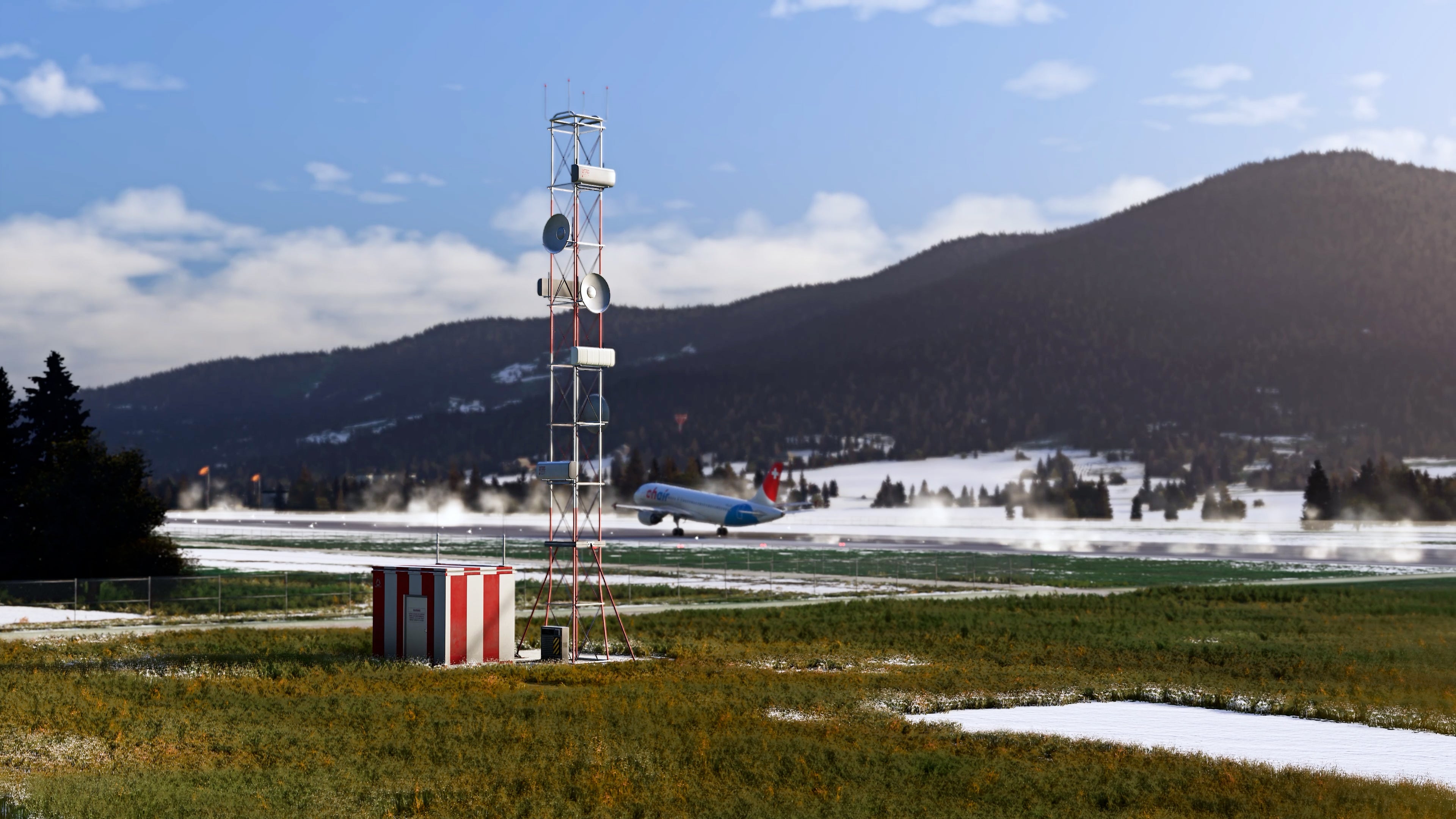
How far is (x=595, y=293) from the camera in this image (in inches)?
1677

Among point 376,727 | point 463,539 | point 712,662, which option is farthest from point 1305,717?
point 463,539

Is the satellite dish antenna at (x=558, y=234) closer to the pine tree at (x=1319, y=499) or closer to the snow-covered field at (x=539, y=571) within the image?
the snow-covered field at (x=539, y=571)

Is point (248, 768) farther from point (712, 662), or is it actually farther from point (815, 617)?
point (815, 617)

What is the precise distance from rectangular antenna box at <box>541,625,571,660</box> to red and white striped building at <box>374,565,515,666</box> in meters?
0.96

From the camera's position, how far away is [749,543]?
12431 centimetres

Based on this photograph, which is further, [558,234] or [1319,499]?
[1319,499]

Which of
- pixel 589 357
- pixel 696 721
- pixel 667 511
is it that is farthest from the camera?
pixel 667 511

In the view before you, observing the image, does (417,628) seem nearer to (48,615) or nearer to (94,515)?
(48,615)

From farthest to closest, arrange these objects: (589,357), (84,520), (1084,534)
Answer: (1084,534)
(84,520)
(589,357)

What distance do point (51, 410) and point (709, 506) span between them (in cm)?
7145

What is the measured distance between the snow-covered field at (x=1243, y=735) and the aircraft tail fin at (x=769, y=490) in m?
104

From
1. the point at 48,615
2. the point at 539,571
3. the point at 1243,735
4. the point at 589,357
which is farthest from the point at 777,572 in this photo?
the point at 1243,735

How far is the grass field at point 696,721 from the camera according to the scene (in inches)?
859

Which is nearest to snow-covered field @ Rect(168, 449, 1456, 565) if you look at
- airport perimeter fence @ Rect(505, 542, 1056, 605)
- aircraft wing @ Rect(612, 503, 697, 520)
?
aircraft wing @ Rect(612, 503, 697, 520)
